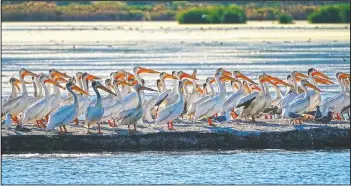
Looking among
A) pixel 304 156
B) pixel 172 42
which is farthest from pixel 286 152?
pixel 172 42

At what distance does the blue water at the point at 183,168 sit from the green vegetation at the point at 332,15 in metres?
47.1

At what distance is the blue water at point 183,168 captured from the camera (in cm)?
1401

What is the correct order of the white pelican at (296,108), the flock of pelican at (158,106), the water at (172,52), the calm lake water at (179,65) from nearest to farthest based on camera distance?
the calm lake water at (179,65) < the flock of pelican at (158,106) < the white pelican at (296,108) < the water at (172,52)

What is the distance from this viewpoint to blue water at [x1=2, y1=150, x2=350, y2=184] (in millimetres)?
14008

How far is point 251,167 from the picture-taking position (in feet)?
48.2

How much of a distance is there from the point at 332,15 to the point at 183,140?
48655 mm

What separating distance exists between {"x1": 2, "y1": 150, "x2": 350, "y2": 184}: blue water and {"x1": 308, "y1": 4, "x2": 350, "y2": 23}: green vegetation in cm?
4709

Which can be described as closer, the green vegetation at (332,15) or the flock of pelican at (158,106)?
the flock of pelican at (158,106)

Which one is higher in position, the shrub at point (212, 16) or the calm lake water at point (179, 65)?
the shrub at point (212, 16)

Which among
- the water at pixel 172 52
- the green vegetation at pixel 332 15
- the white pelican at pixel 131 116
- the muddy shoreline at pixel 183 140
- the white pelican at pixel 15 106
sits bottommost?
the muddy shoreline at pixel 183 140

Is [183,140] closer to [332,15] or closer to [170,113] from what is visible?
[170,113]

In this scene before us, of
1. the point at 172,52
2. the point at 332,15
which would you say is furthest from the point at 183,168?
the point at 332,15

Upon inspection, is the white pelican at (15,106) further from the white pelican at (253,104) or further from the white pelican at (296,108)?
the white pelican at (296,108)

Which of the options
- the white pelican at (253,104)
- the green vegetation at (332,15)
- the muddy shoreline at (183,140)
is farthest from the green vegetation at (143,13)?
the muddy shoreline at (183,140)
